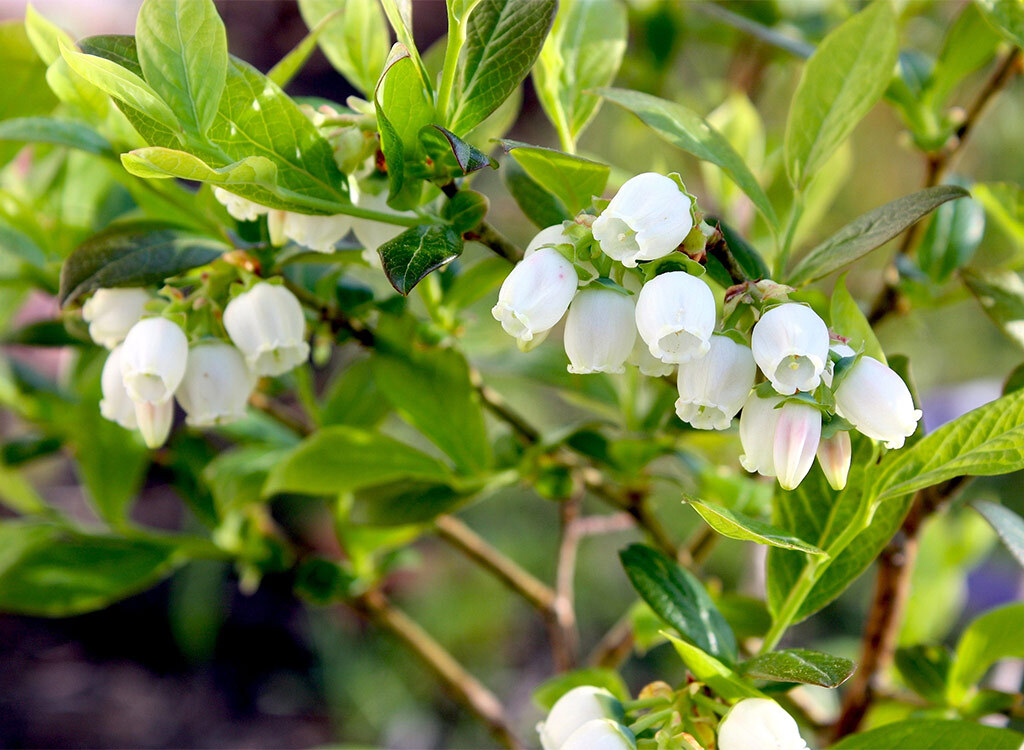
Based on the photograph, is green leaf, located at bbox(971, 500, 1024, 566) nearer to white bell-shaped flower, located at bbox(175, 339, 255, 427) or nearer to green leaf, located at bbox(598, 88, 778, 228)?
green leaf, located at bbox(598, 88, 778, 228)

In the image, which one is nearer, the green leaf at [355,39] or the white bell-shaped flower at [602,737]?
the white bell-shaped flower at [602,737]

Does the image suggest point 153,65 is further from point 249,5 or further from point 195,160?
point 249,5

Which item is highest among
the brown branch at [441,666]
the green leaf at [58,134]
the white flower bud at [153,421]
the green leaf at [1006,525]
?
the green leaf at [58,134]

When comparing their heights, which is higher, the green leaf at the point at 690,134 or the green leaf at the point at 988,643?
the green leaf at the point at 690,134

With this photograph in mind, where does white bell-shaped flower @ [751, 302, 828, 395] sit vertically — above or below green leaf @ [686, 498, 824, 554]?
above

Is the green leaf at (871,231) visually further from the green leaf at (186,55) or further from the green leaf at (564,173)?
the green leaf at (186,55)

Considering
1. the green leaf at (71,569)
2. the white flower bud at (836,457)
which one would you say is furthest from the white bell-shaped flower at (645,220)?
the green leaf at (71,569)

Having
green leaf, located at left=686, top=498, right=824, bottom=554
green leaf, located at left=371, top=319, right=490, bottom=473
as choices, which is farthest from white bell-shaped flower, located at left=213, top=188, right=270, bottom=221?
green leaf, located at left=686, top=498, right=824, bottom=554

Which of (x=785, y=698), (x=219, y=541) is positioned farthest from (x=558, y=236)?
(x=219, y=541)
